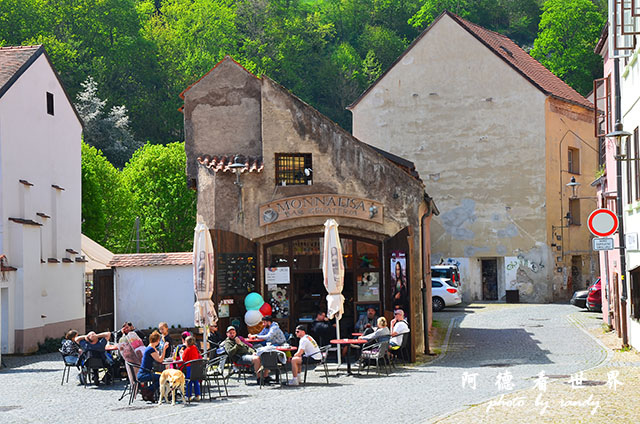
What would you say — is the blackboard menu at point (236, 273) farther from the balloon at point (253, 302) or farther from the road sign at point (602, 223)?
the road sign at point (602, 223)

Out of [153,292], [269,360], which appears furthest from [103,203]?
[269,360]

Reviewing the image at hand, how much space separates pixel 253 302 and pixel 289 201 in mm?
2631

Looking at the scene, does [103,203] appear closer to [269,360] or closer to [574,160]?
[574,160]

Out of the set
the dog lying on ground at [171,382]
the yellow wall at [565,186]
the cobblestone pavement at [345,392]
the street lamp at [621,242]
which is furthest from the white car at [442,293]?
the dog lying on ground at [171,382]

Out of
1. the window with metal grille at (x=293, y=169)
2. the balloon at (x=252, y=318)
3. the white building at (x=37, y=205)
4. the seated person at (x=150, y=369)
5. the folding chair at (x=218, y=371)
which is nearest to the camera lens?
the seated person at (x=150, y=369)

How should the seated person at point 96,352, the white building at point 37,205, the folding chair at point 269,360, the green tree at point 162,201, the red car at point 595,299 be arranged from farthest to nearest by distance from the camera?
the green tree at point 162,201 < the red car at point 595,299 < the white building at point 37,205 < the seated person at point 96,352 < the folding chair at point 269,360

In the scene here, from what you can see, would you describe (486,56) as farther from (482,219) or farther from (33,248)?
(33,248)

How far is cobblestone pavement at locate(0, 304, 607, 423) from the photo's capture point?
567 inches

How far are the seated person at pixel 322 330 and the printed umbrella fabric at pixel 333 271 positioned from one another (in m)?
1.87

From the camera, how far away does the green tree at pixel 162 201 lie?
5606 centimetres

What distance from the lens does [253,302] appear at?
73.7ft

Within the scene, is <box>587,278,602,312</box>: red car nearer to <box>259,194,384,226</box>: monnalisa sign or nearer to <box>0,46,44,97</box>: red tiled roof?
<box>259,194,384,226</box>: monnalisa sign

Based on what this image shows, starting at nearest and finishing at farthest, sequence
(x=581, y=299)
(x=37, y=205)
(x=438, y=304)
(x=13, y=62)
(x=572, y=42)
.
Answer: (x=13, y=62) → (x=37, y=205) → (x=581, y=299) → (x=438, y=304) → (x=572, y=42)

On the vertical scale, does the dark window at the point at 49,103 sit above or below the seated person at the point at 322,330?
above
